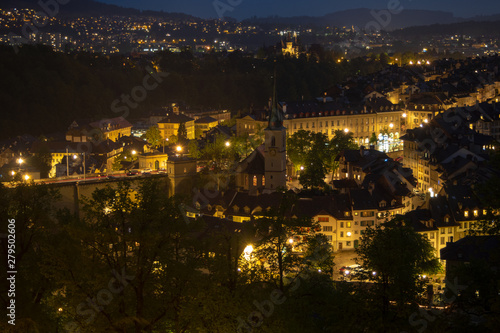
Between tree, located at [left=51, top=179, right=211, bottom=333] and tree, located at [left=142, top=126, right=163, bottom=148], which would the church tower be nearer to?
tree, located at [left=142, top=126, right=163, bottom=148]

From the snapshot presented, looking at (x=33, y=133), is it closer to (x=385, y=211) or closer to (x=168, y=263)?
(x=385, y=211)

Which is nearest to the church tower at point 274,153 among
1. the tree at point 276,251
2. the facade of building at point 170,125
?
the tree at point 276,251

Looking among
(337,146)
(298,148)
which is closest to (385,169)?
(298,148)

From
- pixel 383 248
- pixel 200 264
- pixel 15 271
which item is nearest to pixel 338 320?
pixel 383 248

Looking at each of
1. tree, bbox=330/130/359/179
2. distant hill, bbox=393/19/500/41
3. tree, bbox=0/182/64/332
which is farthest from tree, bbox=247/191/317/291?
distant hill, bbox=393/19/500/41

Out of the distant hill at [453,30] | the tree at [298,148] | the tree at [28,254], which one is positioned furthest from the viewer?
the distant hill at [453,30]

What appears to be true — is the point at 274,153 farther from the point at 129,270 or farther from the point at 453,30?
the point at 453,30

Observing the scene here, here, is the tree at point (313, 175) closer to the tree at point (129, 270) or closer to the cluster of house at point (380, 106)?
the cluster of house at point (380, 106)
